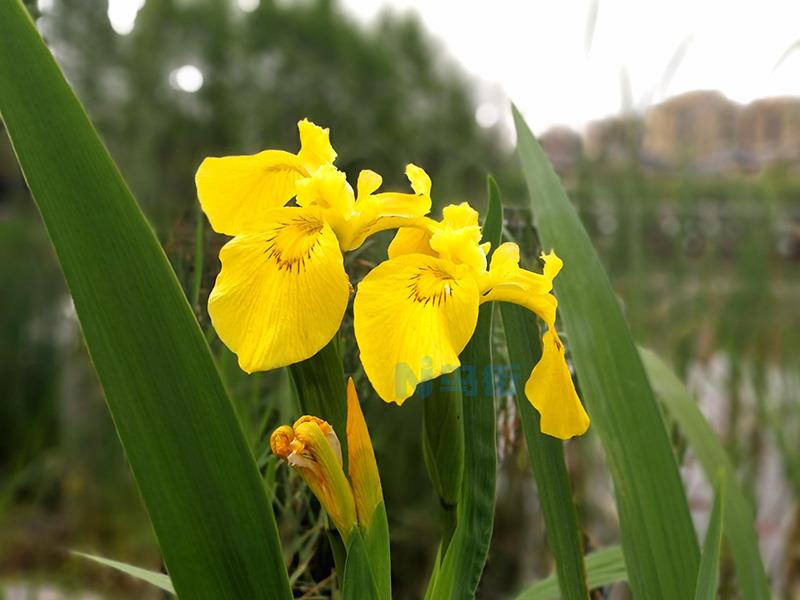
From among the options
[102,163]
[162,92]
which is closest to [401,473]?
[102,163]

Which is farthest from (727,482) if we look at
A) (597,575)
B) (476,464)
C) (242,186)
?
(242,186)

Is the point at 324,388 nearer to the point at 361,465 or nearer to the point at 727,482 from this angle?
the point at 361,465

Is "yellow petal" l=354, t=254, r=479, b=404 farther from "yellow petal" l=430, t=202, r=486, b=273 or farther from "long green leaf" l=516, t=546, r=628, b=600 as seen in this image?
"long green leaf" l=516, t=546, r=628, b=600

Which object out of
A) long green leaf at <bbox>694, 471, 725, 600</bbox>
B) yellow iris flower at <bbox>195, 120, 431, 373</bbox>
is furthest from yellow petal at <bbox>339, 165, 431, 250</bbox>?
long green leaf at <bbox>694, 471, 725, 600</bbox>

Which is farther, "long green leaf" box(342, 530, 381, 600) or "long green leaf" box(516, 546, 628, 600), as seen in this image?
"long green leaf" box(516, 546, 628, 600)

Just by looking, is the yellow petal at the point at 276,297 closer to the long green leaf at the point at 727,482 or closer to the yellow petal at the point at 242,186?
the yellow petal at the point at 242,186
